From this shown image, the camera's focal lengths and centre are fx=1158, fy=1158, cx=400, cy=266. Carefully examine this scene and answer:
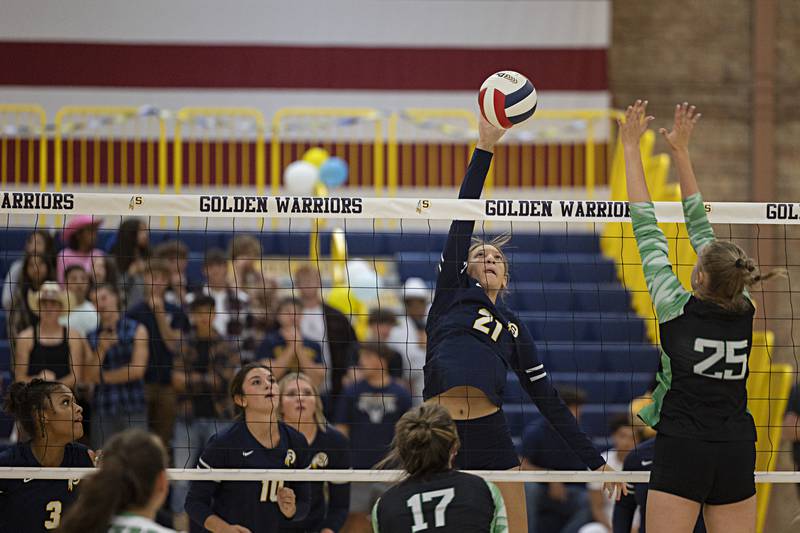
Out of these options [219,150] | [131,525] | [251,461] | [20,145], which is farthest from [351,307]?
[20,145]

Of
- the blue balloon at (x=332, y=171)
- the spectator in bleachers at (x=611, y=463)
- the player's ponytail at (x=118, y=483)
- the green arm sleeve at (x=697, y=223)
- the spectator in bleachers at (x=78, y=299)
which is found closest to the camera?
the player's ponytail at (x=118, y=483)

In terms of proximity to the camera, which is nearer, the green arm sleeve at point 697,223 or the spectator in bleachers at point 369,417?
the green arm sleeve at point 697,223

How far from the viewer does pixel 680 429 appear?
4406 mm

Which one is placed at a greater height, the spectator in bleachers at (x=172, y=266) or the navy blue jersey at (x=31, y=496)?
the spectator in bleachers at (x=172, y=266)

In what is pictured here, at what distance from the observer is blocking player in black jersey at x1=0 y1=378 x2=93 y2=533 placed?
5062mm

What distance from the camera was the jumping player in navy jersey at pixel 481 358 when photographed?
203 inches

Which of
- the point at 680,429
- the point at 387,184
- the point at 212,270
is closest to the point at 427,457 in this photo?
the point at 680,429

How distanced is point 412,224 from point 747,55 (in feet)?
15.8

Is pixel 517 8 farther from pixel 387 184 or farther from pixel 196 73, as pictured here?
pixel 196 73

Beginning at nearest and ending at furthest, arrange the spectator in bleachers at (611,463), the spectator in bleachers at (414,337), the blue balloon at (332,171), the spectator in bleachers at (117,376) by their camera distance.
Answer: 1. the spectator in bleachers at (611,463)
2. the spectator in bleachers at (117,376)
3. the spectator in bleachers at (414,337)
4. the blue balloon at (332,171)

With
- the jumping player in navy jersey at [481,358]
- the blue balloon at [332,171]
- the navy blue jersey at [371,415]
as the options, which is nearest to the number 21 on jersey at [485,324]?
the jumping player in navy jersey at [481,358]

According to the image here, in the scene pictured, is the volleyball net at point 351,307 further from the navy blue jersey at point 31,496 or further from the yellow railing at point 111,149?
the yellow railing at point 111,149

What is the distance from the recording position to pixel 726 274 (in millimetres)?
4281

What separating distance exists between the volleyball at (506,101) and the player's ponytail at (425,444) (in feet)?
5.37
